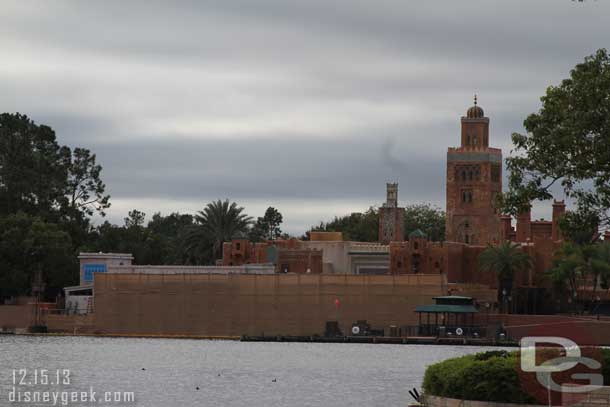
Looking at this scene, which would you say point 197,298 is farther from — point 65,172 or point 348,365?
point 348,365

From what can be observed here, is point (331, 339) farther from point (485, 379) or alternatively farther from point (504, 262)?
point (485, 379)

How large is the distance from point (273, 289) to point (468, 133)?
60499mm

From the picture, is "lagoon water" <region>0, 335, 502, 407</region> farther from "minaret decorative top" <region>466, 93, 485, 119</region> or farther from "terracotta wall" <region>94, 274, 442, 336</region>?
"minaret decorative top" <region>466, 93, 485, 119</region>

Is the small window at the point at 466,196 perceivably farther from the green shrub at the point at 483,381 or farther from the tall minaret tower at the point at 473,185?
the green shrub at the point at 483,381

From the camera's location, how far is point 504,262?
384 feet

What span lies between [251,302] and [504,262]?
20.3m

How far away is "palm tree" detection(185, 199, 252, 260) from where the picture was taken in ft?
434

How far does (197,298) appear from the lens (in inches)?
4488

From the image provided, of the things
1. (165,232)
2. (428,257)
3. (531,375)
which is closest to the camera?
(531,375)

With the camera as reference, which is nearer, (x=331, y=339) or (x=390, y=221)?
(x=331, y=339)

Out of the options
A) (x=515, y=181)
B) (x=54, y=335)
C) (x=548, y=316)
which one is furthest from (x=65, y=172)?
(x=515, y=181)

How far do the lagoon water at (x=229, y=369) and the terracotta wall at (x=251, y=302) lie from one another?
6.92m

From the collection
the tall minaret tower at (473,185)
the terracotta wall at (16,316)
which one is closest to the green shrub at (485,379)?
the terracotta wall at (16,316)

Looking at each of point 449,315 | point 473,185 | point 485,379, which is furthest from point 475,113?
point 485,379
